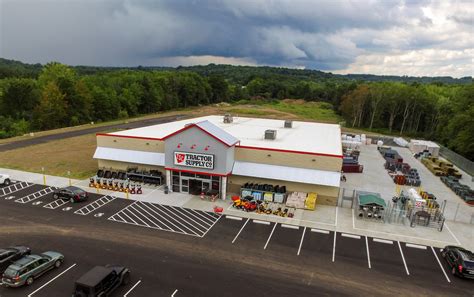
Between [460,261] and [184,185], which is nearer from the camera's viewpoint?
[460,261]

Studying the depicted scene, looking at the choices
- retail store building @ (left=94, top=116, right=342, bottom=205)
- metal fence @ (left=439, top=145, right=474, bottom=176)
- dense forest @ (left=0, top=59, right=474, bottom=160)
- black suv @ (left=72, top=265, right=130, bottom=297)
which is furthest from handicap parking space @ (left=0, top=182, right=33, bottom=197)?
metal fence @ (left=439, top=145, right=474, bottom=176)

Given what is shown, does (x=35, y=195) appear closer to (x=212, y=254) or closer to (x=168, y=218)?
(x=168, y=218)

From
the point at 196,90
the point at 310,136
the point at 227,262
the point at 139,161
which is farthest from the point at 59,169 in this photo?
the point at 196,90

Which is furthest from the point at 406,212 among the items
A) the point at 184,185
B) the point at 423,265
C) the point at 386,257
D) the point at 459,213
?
the point at 184,185

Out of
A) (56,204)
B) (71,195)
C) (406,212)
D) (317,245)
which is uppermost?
(406,212)

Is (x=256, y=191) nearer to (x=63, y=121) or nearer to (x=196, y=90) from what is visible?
(x=63, y=121)

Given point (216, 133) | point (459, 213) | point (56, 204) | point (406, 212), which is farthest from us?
point (216, 133)

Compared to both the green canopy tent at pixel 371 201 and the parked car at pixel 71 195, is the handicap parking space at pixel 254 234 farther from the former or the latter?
the parked car at pixel 71 195

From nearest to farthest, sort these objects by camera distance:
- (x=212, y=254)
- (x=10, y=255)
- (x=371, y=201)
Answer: (x=10, y=255), (x=212, y=254), (x=371, y=201)
